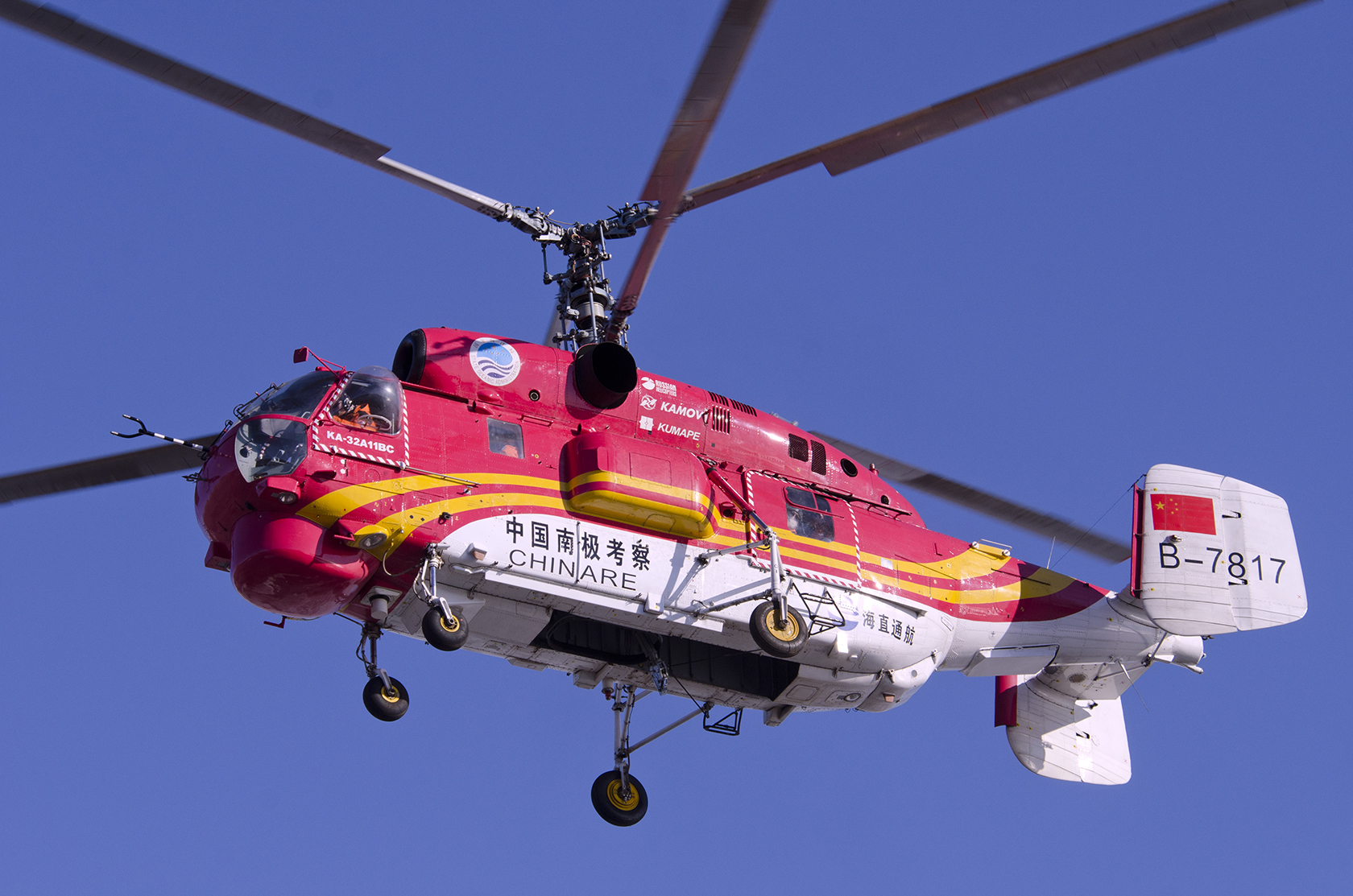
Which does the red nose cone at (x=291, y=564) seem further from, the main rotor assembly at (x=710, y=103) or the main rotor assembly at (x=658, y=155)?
the main rotor assembly at (x=710, y=103)

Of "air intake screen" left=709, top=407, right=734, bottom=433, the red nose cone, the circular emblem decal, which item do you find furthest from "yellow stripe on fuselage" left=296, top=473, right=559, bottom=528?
"air intake screen" left=709, top=407, right=734, bottom=433

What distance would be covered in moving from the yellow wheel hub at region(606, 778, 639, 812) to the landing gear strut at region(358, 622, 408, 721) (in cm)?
298

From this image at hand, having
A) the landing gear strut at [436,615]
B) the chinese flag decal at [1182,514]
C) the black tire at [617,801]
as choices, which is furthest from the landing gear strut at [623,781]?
the chinese flag decal at [1182,514]

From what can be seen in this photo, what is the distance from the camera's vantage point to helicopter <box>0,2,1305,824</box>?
17219 mm

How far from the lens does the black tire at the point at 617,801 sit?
20125mm

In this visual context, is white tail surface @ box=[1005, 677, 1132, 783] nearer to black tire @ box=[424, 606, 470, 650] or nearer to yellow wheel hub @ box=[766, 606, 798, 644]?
yellow wheel hub @ box=[766, 606, 798, 644]

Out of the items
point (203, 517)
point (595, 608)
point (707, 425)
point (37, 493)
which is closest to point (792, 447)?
point (707, 425)

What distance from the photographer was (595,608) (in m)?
18.3

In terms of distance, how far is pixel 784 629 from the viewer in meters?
18.7

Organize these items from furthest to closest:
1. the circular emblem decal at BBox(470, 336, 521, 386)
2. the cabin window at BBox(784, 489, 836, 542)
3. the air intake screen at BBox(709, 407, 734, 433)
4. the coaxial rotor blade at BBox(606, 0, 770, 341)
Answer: the air intake screen at BBox(709, 407, 734, 433), the cabin window at BBox(784, 489, 836, 542), the circular emblem decal at BBox(470, 336, 521, 386), the coaxial rotor blade at BBox(606, 0, 770, 341)

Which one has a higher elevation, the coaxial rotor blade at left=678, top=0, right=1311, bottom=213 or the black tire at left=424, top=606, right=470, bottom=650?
the coaxial rotor blade at left=678, top=0, right=1311, bottom=213

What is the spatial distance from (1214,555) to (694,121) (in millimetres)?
10195

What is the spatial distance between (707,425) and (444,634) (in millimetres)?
4732

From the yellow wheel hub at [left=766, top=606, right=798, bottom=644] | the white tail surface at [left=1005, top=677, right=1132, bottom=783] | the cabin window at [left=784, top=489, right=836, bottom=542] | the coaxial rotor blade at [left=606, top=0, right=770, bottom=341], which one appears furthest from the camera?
the white tail surface at [left=1005, top=677, right=1132, bottom=783]
